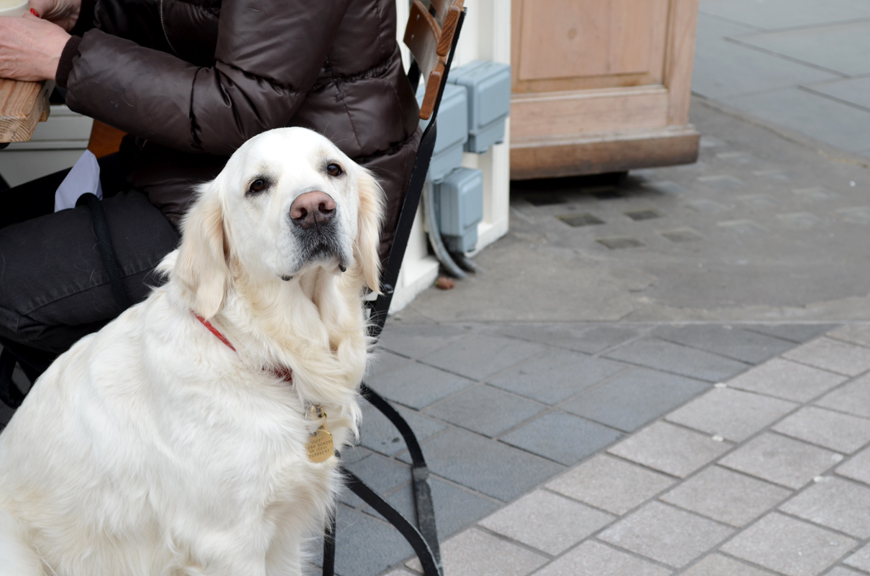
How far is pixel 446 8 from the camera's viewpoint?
7.34 ft

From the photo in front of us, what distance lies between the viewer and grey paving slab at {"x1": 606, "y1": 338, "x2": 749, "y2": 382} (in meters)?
3.52

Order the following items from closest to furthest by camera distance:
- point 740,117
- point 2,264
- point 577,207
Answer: point 2,264 → point 577,207 → point 740,117

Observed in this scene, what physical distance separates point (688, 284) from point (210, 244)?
9.57 ft

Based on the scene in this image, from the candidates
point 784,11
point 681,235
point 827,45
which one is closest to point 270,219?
point 681,235

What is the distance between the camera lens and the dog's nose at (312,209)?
1.79 meters

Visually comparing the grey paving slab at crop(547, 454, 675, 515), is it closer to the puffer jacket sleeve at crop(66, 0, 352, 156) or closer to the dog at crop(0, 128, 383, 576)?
the dog at crop(0, 128, 383, 576)

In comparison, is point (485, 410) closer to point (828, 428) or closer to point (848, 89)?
point (828, 428)

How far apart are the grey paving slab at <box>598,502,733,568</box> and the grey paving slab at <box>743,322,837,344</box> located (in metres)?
1.33

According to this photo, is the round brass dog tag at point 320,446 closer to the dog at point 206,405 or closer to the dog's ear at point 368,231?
the dog at point 206,405

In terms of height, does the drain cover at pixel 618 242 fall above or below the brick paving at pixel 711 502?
Result: above

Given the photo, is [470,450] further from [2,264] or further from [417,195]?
[2,264]

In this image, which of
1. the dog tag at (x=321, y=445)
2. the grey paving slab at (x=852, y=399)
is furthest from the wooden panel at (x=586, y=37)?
the dog tag at (x=321, y=445)

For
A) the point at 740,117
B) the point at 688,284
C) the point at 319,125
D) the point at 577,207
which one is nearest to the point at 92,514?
the point at 319,125

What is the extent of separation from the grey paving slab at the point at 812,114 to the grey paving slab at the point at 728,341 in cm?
277
